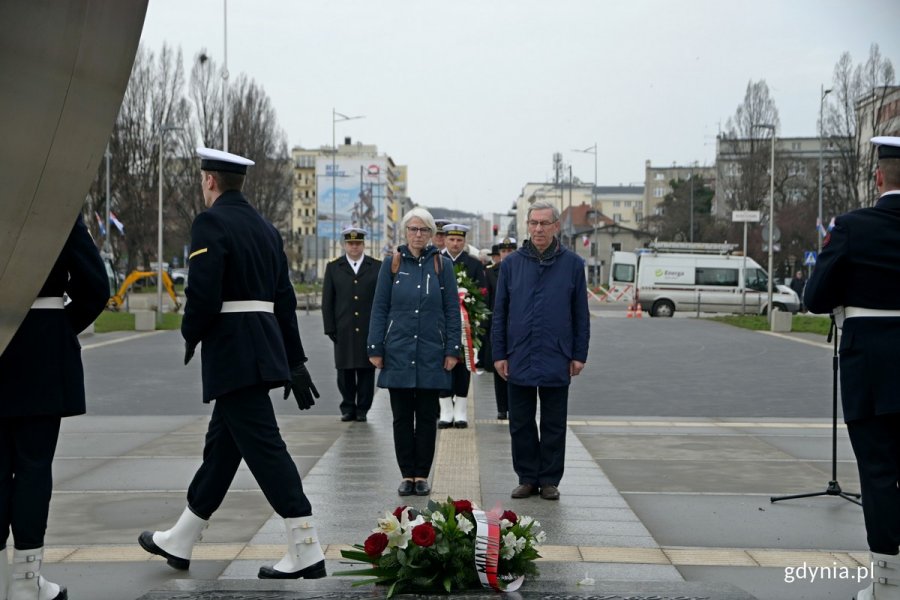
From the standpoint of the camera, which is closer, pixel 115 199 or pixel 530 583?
pixel 530 583

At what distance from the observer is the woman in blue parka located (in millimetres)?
7555

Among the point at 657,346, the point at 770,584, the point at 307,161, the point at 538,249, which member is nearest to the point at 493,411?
the point at 538,249

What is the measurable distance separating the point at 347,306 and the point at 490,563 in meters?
7.96

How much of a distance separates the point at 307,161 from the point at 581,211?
54.2 m

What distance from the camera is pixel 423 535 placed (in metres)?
4.36

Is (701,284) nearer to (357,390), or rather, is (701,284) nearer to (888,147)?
(357,390)

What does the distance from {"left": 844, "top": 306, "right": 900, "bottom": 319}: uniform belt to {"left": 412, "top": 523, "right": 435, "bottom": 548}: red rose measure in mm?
2147

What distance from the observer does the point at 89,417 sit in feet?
39.8

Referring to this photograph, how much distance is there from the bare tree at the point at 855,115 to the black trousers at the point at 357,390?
47034 millimetres

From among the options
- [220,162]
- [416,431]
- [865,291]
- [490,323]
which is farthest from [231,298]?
[490,323]

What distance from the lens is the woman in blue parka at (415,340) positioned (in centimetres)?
755

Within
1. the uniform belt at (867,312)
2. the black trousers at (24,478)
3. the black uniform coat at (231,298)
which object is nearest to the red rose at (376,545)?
A: the black uniform coat at (231,298)

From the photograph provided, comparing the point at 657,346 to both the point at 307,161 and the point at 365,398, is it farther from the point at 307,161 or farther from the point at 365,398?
the point at 307,161

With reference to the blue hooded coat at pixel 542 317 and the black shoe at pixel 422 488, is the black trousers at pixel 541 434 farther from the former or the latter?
the black shoe at pixel 422 488
